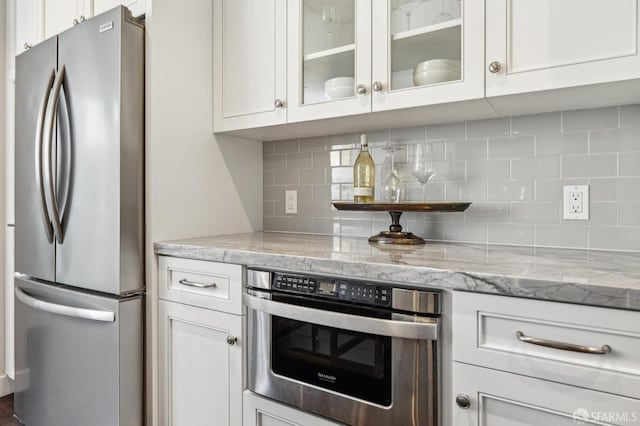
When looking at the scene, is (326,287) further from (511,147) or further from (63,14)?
(63,14)

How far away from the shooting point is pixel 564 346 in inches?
32.5

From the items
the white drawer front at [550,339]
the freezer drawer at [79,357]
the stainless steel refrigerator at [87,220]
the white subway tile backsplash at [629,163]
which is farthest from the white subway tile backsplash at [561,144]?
the freezer drawer at [79,357]

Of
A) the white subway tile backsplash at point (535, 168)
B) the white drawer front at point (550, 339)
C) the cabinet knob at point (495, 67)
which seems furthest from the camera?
the white subway tile backsplash at point (535, 168)

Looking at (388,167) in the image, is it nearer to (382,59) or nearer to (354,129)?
(354,129)

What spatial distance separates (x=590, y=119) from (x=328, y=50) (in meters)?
0.98

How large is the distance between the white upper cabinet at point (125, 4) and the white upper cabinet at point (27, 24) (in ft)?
1.63

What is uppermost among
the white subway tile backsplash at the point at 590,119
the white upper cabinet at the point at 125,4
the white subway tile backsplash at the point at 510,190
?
the white upper cabinet at the point at 125,4

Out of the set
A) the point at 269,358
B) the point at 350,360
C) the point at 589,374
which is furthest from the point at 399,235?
the point at 589,374

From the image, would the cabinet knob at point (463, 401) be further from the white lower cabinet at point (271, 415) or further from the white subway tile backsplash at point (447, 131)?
the white subway tile backsplash at point (447, 131)

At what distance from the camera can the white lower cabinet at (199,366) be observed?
1367 mm

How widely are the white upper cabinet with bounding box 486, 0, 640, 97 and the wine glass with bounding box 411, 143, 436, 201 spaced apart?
48cm

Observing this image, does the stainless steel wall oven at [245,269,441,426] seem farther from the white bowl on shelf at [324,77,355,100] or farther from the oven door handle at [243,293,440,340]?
the white bowl on shelf at [324,77,355,100]

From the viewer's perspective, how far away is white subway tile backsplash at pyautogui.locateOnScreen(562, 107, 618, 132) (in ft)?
4.35

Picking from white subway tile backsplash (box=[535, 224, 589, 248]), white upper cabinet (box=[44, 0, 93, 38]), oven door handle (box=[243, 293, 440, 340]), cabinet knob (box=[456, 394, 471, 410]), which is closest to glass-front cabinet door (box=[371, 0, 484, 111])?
white subway tile backsplash (box=[535, 224, 589, 248])
